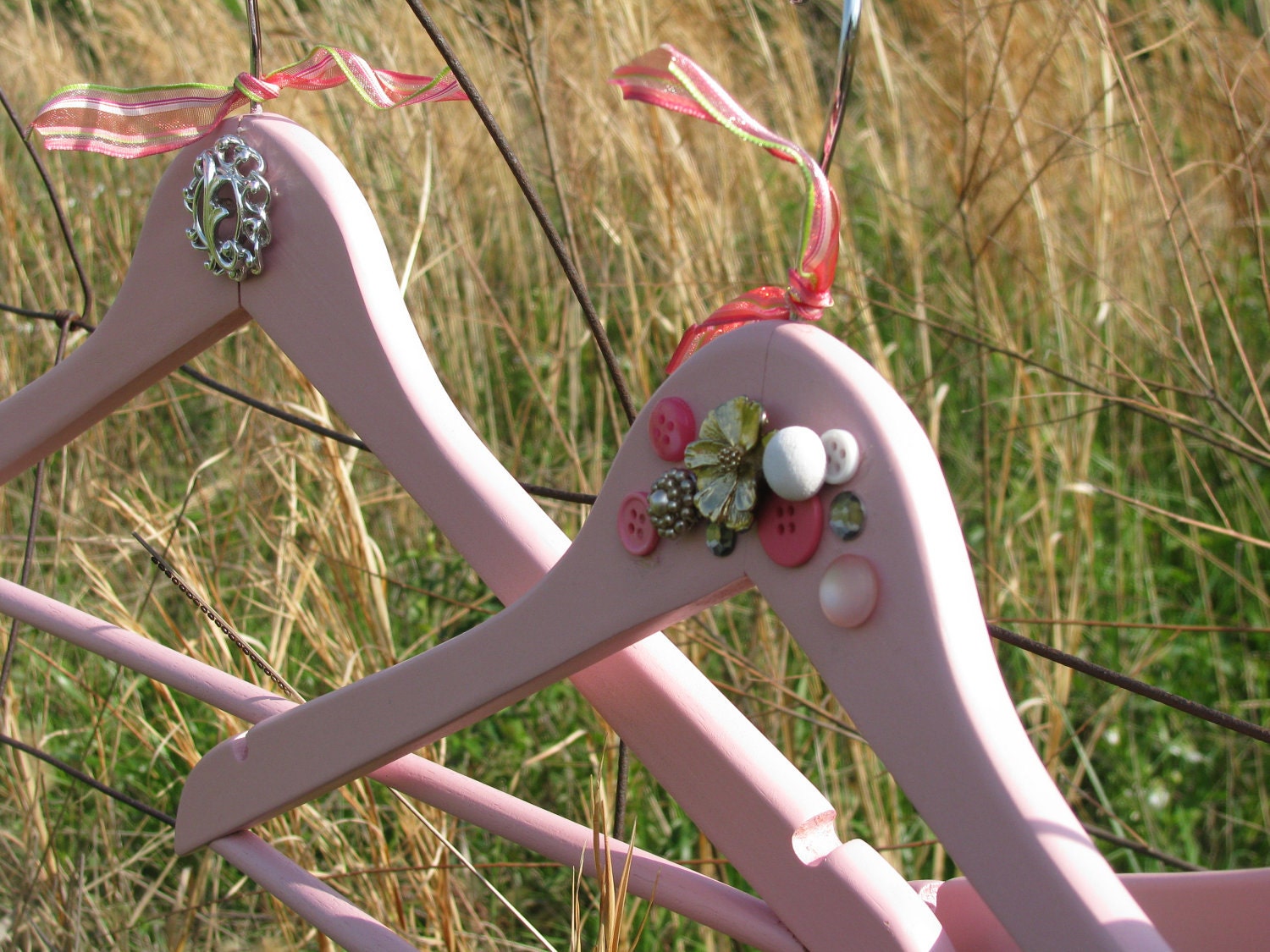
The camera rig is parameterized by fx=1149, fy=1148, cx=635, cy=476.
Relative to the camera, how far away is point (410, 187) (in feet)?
4.66

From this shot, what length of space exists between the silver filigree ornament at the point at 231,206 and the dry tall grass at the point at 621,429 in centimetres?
30

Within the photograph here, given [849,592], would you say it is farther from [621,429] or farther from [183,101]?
[621,429]

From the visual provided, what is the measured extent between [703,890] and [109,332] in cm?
32

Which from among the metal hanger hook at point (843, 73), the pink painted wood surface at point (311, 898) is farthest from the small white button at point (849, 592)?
the pink painted wood surface at point (311, 898)

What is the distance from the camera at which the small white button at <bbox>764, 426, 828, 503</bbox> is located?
0.28 metres

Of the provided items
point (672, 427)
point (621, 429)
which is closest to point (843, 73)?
point (672, 427)

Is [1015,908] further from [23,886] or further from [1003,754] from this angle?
[23,886]

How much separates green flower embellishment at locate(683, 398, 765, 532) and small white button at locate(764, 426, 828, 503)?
13 mm

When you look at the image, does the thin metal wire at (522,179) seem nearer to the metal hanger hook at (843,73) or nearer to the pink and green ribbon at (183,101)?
the pink and green ribbon at (183,101)

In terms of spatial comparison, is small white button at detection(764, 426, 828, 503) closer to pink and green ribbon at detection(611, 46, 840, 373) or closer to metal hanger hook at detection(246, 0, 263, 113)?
pink and green ribbon at detection(611, 46, 840, 373)

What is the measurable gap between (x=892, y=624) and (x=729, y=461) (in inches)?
2.3

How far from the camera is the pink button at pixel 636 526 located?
0.32m

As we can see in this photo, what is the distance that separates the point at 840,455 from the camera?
28cm

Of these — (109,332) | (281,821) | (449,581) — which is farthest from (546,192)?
(109,332)
